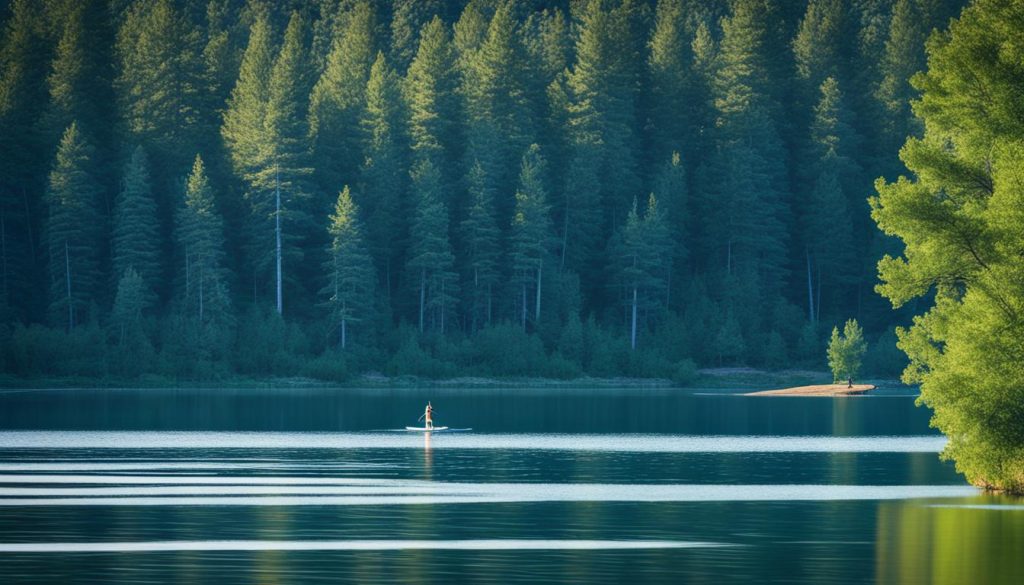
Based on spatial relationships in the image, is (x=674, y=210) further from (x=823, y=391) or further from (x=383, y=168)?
(x=823, y=391)

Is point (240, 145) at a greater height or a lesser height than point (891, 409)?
greater

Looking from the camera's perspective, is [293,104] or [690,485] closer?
[690,485]

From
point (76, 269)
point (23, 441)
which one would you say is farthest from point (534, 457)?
point (76, 269)

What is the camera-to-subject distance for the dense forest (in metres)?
122

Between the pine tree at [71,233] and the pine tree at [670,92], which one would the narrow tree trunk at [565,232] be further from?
the pine tree at [71,233]

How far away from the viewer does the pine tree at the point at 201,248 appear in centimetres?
12062

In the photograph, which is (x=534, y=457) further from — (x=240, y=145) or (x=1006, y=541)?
(x=240, y=145)

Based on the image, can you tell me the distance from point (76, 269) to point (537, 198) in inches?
1196

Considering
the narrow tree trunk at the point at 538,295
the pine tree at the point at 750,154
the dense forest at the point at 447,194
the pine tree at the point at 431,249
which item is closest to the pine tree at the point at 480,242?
the dense forest at the point at 447,194

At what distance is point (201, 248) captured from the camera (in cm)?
12100

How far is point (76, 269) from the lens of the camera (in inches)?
Result: 4847

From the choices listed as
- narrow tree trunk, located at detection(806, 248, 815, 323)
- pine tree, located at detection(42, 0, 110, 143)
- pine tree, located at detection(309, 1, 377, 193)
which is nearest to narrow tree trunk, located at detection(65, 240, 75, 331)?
pine tree, located at detection(42, 0, 110, 143)

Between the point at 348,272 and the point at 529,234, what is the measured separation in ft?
42.3

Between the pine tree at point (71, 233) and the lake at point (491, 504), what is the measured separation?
47303 mm
